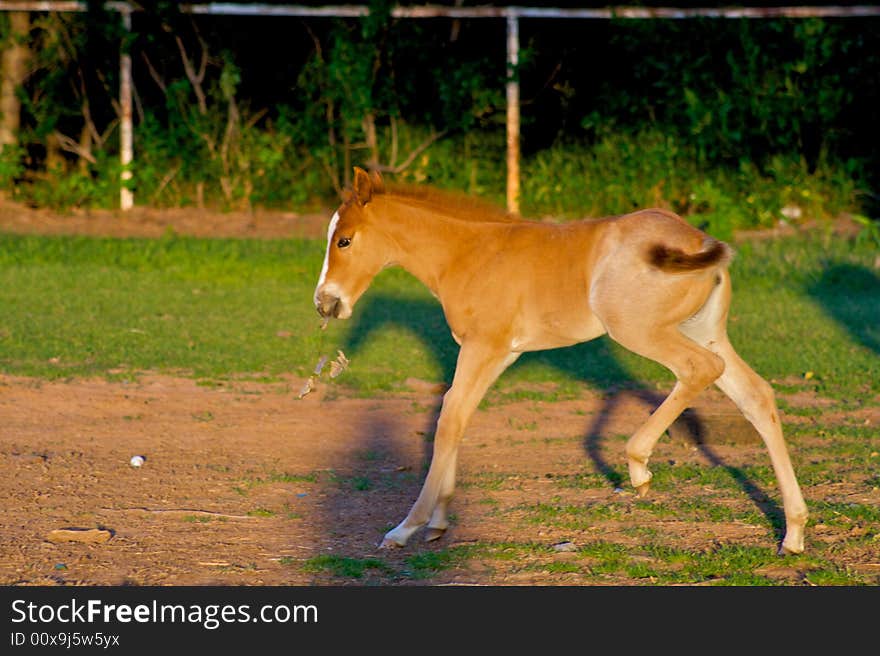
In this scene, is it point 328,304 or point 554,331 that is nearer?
point 554,331

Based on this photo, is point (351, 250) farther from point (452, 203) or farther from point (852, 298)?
point (852, 298)

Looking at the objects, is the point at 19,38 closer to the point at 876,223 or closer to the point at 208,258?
the point at 208,258

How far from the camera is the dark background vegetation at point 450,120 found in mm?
16438

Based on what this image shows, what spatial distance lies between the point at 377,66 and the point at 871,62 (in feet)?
20.2

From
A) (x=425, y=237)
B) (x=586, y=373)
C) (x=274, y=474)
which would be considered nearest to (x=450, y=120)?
(x=586, y=373)

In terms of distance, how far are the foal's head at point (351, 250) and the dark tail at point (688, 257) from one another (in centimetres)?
132

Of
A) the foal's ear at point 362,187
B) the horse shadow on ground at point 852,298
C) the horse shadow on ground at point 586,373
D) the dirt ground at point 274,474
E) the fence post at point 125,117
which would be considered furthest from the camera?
the fence post at point 125,117

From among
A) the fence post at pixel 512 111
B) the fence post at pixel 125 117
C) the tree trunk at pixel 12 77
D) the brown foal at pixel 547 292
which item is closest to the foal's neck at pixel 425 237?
the brown foal at pixel 547 292

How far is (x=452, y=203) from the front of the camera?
6.39m

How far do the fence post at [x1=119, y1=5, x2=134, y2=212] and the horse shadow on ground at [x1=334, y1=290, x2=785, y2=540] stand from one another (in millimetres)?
5036

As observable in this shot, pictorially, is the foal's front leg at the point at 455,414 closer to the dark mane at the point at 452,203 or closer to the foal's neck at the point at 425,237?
the foal's neck at the point at 425,237

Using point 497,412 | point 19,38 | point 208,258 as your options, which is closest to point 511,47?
point 208,258

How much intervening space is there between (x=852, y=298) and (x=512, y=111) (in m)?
5.37

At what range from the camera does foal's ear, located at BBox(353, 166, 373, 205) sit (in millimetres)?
6141
